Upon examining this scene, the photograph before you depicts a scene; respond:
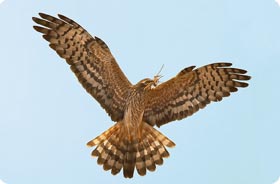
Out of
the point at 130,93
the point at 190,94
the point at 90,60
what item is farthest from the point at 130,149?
the point at 90,60

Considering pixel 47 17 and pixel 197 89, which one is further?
pixel 197 89

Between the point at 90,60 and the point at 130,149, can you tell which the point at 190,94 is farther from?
the point at 90,60

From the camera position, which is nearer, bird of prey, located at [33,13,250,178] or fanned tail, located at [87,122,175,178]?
bird of prey, located at [33,13,250,178]

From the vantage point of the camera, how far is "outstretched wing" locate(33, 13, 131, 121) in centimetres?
1031

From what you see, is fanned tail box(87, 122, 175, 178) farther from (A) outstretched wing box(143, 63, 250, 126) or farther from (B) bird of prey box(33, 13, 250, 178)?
(A) outstretched wing box(143, 63, 250, 126)

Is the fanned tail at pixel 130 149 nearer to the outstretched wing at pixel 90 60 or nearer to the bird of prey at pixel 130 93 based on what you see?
the bird of prey at pixel 130 93

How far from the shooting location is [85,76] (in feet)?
34.5

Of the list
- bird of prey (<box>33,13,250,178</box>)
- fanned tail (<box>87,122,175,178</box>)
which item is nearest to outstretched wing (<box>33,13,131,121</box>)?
bird of prey (<box>33,13,250,178</box>)

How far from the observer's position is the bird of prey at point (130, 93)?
34.1ft

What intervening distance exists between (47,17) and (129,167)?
2628 mm

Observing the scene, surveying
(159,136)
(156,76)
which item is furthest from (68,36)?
(159,136)

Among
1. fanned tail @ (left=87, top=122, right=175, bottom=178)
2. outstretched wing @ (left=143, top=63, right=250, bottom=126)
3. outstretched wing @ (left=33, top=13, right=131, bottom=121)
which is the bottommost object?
fanned tail @ (left=87, top=122, right=175, bottom=178)

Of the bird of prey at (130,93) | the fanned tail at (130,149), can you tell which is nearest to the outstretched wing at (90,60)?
the bird of prey at (130,93)

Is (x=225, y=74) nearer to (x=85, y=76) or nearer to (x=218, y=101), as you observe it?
(x=218, y=101)
